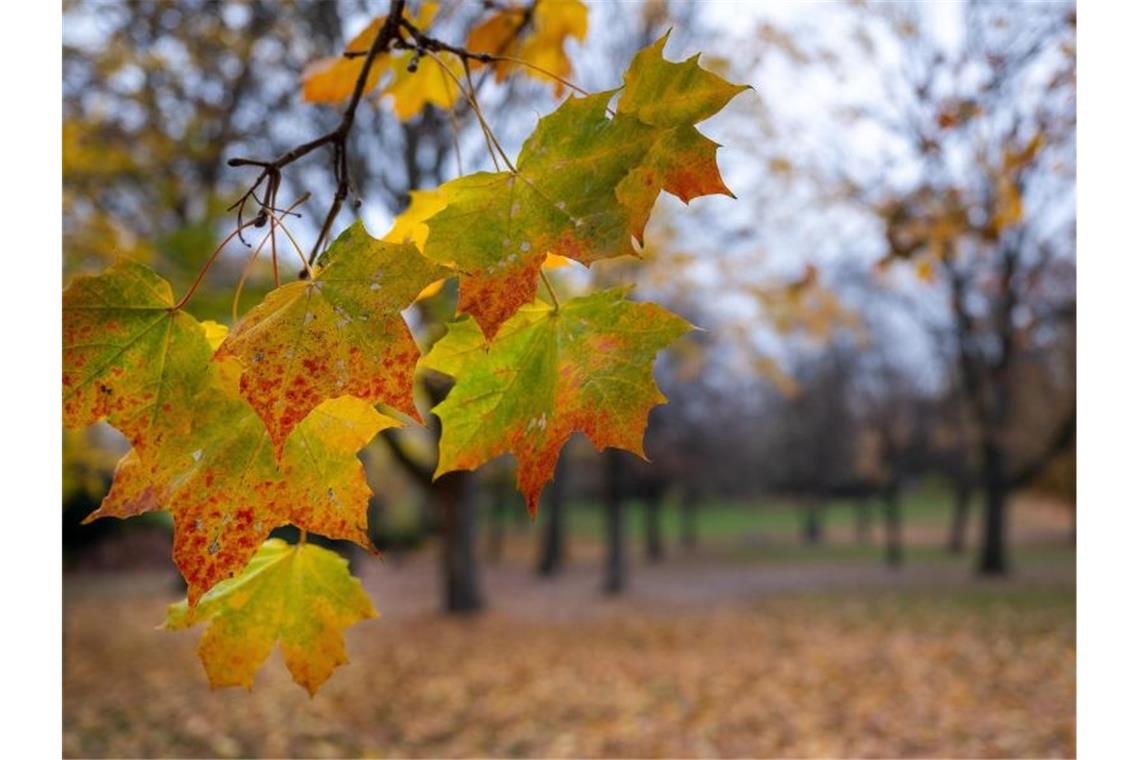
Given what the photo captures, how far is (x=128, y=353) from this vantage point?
0.51m

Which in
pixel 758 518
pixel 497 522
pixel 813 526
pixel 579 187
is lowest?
pixel 758 518

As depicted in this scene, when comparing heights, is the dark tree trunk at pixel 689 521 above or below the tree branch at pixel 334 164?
below

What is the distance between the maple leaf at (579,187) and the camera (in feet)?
1.56

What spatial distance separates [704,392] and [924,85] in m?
11.4

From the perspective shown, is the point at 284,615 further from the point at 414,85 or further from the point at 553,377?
the point at 414,85

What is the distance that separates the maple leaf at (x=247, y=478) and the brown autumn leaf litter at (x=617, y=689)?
11.7ft

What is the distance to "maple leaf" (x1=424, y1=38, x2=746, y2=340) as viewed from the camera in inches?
18.7

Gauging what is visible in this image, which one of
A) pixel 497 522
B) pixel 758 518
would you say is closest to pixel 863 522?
pixel 758 518

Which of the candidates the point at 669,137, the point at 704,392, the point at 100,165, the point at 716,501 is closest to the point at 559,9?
the point at 669,137

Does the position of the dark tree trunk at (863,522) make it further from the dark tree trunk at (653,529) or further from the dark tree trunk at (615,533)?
the dark tree trunk at (615,533)

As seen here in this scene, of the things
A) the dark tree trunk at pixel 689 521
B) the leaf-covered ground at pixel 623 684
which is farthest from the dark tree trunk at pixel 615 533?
the dark tree trunk at pixel 689 521

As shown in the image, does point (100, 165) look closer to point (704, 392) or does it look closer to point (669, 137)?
point (669, 137)

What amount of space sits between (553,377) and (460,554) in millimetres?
7460

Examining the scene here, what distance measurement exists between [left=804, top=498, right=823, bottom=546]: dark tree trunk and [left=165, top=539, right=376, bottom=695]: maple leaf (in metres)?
17.0
